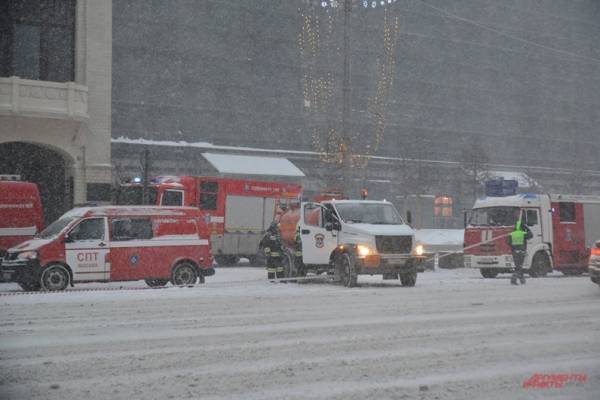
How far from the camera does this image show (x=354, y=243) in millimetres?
19656

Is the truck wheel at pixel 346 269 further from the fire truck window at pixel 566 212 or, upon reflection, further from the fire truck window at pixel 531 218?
the fire truck window at pixel 566 212

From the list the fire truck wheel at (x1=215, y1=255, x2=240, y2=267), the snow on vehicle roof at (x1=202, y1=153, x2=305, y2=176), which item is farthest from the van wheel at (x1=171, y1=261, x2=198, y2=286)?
the snow on vehicle roof at (x1=202, y1=153, x2=305, y2=176)

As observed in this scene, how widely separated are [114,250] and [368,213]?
19.9 feet

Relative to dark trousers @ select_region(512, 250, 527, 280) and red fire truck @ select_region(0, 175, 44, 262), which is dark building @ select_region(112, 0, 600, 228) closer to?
dark trousers @ select_region(512, 250, 527, 280)

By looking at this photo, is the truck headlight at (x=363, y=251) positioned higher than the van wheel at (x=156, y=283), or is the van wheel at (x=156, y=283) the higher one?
the truck headlight at (x=363, y=251)

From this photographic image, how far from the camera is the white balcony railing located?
2886 centimetres

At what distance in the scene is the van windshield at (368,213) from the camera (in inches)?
806

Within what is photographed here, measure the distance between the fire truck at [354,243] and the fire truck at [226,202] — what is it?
9.57 metres

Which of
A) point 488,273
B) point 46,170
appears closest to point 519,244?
point 488,273

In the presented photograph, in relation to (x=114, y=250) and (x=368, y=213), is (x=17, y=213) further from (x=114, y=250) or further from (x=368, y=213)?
(x=368, y=213)

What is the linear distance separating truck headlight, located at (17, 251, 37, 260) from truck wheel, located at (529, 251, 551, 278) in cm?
1522

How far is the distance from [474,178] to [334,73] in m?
11.9

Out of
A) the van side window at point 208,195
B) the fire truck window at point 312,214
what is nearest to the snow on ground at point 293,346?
the fire truck window at point 312,214

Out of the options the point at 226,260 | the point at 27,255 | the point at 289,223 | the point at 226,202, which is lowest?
the point at 226,260
